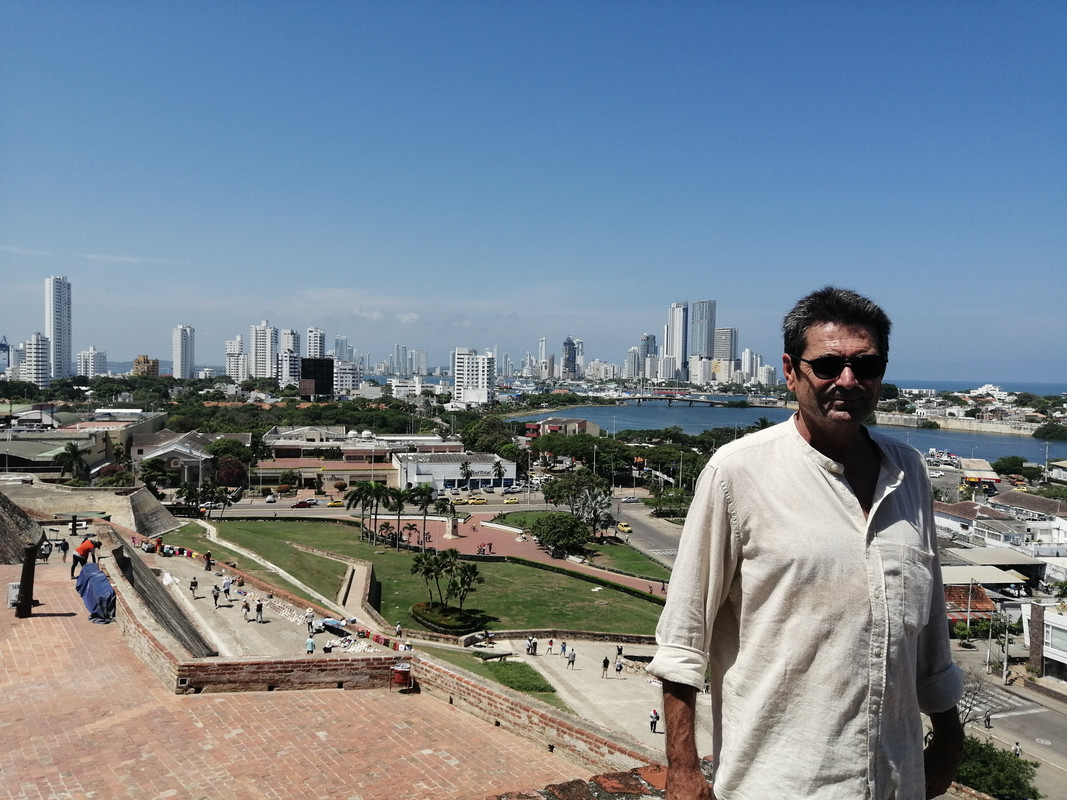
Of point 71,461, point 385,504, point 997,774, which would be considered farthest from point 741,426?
point 997,774

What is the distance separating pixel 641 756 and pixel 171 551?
1649 centimetres

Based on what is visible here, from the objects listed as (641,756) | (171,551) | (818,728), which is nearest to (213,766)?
(641,756)

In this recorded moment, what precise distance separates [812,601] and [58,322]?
646 ft

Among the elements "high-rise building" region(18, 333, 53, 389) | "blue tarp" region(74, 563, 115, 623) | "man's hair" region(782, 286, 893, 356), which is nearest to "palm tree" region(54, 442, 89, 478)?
"blue tarp" region(74, 563, 115, 623)

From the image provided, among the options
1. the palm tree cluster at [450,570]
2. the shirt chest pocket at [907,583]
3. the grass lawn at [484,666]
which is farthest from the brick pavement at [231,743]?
the palm tree cluster at [450,570]

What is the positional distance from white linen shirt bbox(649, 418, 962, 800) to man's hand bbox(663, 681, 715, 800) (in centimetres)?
5

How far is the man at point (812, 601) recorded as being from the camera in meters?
1.58

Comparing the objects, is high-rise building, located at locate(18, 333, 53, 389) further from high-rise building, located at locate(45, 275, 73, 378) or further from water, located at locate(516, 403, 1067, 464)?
water, located at locate(516, 403, 1067, 464)

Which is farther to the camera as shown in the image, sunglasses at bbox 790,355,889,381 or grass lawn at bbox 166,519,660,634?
grass lawn at bbox 166,519,660,634

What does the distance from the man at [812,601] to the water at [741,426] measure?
192ft

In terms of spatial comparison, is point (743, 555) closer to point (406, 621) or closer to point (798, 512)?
point (798, 512)

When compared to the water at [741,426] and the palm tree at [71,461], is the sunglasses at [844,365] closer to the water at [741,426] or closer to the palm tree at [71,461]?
the palm tree at [71,461]

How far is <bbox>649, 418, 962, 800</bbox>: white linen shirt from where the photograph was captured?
158 centimetres

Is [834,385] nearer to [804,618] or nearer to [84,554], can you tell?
[804,618]
